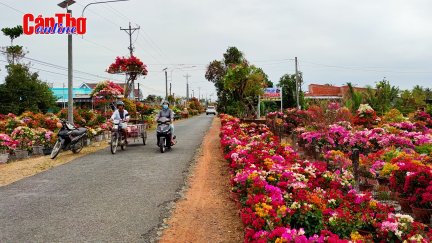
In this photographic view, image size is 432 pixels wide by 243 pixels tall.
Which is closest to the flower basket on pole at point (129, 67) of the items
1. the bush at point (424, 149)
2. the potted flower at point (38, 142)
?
the potted flower at point (38, 142)

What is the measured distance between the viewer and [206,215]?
6555 millimetres

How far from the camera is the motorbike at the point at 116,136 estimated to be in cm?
1341

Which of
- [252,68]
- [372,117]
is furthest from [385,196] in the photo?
[252,68]

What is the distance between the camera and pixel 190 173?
10164mm

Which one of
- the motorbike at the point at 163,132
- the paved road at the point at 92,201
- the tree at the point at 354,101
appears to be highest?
the tree at the point at 354,101

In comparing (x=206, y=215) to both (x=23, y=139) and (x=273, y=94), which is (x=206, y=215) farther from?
(x=273, y=94)

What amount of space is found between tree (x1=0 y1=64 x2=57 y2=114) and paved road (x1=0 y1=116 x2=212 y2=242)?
106ft

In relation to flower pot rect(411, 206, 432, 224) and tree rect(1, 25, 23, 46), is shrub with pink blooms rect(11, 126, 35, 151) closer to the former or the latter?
flower pot rect(411, 206, 432, 224)

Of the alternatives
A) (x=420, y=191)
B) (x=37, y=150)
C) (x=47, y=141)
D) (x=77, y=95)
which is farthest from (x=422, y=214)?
(x=77, y=95)

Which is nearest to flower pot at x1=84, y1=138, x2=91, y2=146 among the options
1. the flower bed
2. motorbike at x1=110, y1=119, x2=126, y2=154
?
motorbike at x1=110, y1=119, x2=126, y2=154

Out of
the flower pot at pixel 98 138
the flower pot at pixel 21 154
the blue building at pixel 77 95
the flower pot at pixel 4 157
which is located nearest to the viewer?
the flower pot at pixel 4 157

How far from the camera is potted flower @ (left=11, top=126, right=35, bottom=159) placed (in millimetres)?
14008

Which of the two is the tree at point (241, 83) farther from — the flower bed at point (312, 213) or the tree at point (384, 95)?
the flower bed at point (312, 213)

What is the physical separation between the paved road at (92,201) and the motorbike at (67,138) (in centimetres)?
153
